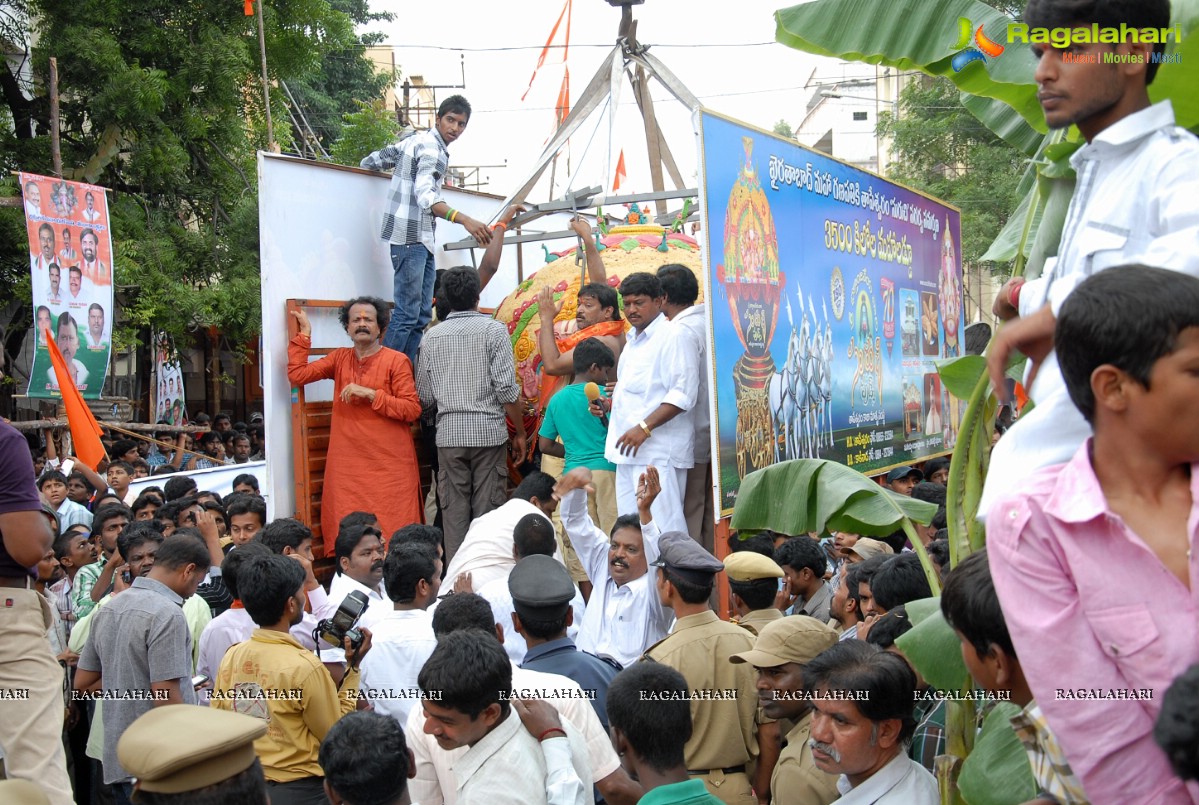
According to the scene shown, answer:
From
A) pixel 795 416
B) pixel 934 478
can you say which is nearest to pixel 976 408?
pixel 795 416

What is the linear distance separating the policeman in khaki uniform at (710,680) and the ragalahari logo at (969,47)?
1.87 metres

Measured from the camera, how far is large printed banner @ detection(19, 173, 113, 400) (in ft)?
31.3

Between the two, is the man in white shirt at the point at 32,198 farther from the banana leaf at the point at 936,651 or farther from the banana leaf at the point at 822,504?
the banana leaf at the point at 936,651

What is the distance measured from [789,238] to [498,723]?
171 inches

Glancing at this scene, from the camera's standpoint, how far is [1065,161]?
2977mm

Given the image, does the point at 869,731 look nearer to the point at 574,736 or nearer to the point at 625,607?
the point at 574,736

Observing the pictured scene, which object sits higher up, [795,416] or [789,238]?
[789,238]

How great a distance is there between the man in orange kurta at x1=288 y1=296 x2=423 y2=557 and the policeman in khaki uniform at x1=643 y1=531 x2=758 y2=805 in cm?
323

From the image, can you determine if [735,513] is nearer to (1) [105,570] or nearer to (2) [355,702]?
(2) [355,702]

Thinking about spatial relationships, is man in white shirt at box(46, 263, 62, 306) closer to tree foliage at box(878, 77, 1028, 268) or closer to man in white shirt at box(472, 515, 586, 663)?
man in white shirt at box(472, 515, 586, 663)

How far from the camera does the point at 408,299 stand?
294 inches

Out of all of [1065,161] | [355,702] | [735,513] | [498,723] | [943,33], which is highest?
[943,33]

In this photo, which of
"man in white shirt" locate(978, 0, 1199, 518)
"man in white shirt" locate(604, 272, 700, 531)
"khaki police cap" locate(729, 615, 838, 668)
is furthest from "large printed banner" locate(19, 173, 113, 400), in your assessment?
"man in white shirt" locate(978, 0, 1199, 518)

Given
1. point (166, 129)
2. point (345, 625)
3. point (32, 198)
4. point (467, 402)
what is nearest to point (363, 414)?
point (467, 402)
